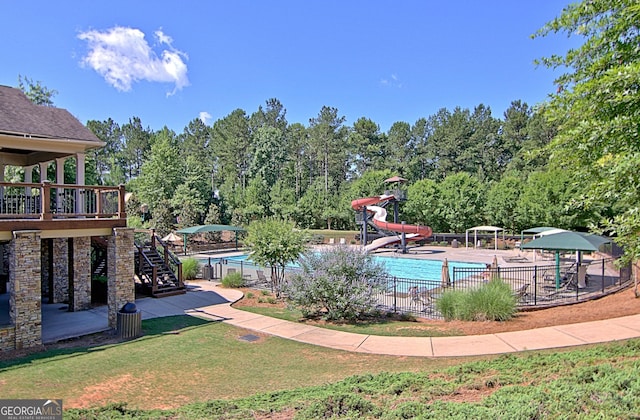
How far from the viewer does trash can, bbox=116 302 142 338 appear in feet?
34.4

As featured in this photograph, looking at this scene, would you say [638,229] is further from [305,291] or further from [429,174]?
[429,174]

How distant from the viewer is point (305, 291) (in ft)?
39.8

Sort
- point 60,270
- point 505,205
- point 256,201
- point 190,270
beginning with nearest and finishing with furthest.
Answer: point 60,270, point 190,270, point 505,205, point 256,201

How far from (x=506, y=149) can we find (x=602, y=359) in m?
60.1

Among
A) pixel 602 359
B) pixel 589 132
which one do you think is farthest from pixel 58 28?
pixel 602 359

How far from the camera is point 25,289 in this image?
967 cm

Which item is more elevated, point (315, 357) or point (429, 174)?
point (429, 174)

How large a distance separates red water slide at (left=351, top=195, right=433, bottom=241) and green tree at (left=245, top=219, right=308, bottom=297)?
19.0m

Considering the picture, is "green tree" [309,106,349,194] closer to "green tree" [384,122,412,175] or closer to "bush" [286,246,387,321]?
"green tree" [384,122,412,175]

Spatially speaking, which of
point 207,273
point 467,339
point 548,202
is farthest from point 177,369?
point 548,202

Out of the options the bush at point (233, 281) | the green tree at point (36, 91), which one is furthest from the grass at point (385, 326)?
the green tree at point (36, 91)

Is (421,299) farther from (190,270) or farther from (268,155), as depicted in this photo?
(268,155)

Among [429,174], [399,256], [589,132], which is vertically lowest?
[399,256]

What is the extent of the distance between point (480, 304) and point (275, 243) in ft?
25.3
